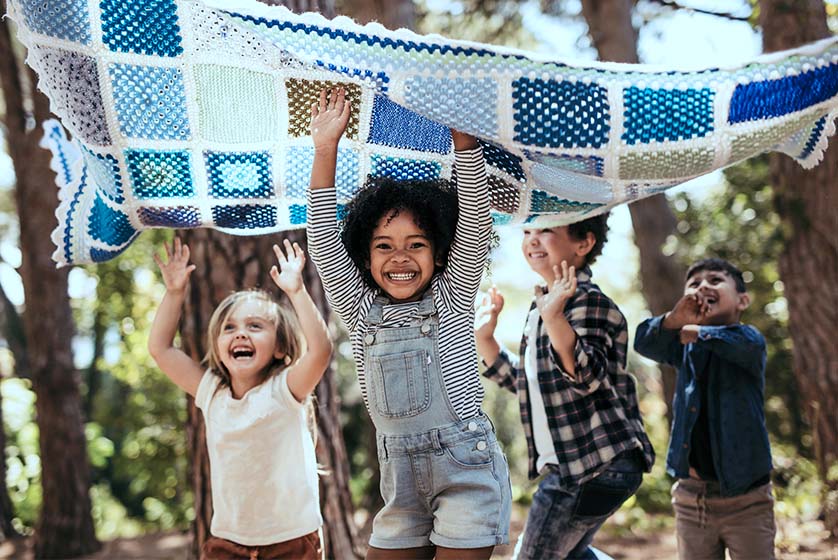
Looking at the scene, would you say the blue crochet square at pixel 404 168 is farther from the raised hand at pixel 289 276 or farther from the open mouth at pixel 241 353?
the open mouth at pixel 241 353

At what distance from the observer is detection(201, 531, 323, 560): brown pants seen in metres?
2.59

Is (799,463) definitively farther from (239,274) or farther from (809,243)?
(239,274)

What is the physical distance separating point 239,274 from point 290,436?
0.84 m

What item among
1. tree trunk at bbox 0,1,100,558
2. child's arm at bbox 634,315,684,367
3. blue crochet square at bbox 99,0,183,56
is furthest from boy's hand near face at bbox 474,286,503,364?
tree trunk at bbox 0,1,100,558

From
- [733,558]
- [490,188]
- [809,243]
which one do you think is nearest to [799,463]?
[809,243]

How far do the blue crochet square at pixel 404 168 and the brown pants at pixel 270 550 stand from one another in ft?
3.82

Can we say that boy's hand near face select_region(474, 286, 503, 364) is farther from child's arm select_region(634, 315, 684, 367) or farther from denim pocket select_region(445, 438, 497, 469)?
denim pocket select_region(445, 438, 497, 469)

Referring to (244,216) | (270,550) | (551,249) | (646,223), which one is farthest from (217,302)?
(646,223)

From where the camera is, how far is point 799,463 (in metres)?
5.32

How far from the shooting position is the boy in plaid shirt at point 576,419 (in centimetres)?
263

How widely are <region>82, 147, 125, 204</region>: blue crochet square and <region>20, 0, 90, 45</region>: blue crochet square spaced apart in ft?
1.13

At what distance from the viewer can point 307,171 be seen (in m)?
2.55

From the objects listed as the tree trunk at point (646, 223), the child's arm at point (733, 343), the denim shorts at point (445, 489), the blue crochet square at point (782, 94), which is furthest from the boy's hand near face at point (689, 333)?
the tree trunk at point (646, 223)

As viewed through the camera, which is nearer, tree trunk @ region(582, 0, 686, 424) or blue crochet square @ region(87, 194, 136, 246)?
blue crochet square @ region(87, 194, 136, 246)
